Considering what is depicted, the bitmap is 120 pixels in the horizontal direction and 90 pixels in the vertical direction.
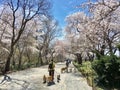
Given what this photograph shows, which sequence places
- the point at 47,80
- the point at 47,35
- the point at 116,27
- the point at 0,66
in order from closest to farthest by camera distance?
the point at 47,80 → the point at 116,27 → the point at 0,66 → the point at 47,35

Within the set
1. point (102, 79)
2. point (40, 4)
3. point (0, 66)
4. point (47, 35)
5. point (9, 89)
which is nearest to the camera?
point (9, 89)

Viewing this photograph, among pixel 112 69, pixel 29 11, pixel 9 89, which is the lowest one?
pixel 9 89

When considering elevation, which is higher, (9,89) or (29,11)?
(29,11)

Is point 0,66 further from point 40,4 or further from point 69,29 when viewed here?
point 69,29

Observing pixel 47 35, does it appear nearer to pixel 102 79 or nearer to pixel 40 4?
pixel 40 4

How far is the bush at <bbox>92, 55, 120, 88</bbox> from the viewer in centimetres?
1515

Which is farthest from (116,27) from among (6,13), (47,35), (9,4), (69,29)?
(47,35)

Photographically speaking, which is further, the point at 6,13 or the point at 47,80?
the point at 6,13

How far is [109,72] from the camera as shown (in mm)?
15516

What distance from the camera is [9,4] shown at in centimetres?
2930

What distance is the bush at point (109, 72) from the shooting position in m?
15.1

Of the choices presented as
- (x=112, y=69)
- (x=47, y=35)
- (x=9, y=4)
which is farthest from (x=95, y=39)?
(x=47, y=35)

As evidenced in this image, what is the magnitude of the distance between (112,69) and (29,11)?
17.5 metres

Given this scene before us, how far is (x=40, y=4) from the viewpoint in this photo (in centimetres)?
3073
